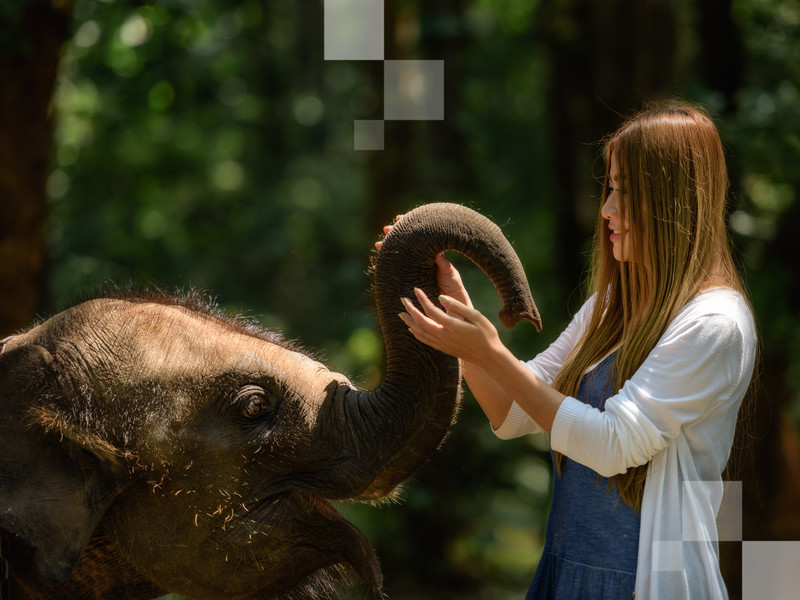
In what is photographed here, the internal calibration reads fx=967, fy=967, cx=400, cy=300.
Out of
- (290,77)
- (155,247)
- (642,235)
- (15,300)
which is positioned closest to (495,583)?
(15,300)

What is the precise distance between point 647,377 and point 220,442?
0.97 meters

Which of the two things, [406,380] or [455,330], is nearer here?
[455,330]

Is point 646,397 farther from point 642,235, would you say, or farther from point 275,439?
point 275,439

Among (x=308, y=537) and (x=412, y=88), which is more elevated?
(x=412, y=88)

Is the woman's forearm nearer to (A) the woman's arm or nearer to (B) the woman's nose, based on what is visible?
(A) the woman's arm

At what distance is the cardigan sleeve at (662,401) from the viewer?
1.92m

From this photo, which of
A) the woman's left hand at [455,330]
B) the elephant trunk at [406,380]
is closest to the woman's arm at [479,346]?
the woman's left hand at [455,330]

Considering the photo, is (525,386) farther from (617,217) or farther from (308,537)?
(308,537)

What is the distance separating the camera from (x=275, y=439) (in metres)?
2.23

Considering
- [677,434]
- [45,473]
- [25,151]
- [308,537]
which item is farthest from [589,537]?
[25,151]

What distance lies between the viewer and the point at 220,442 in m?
2.22

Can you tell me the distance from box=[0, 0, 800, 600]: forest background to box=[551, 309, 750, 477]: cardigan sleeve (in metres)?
0.79

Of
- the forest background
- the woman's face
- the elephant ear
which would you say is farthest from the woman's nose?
the elephant ear

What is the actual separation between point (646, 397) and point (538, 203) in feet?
23.5
